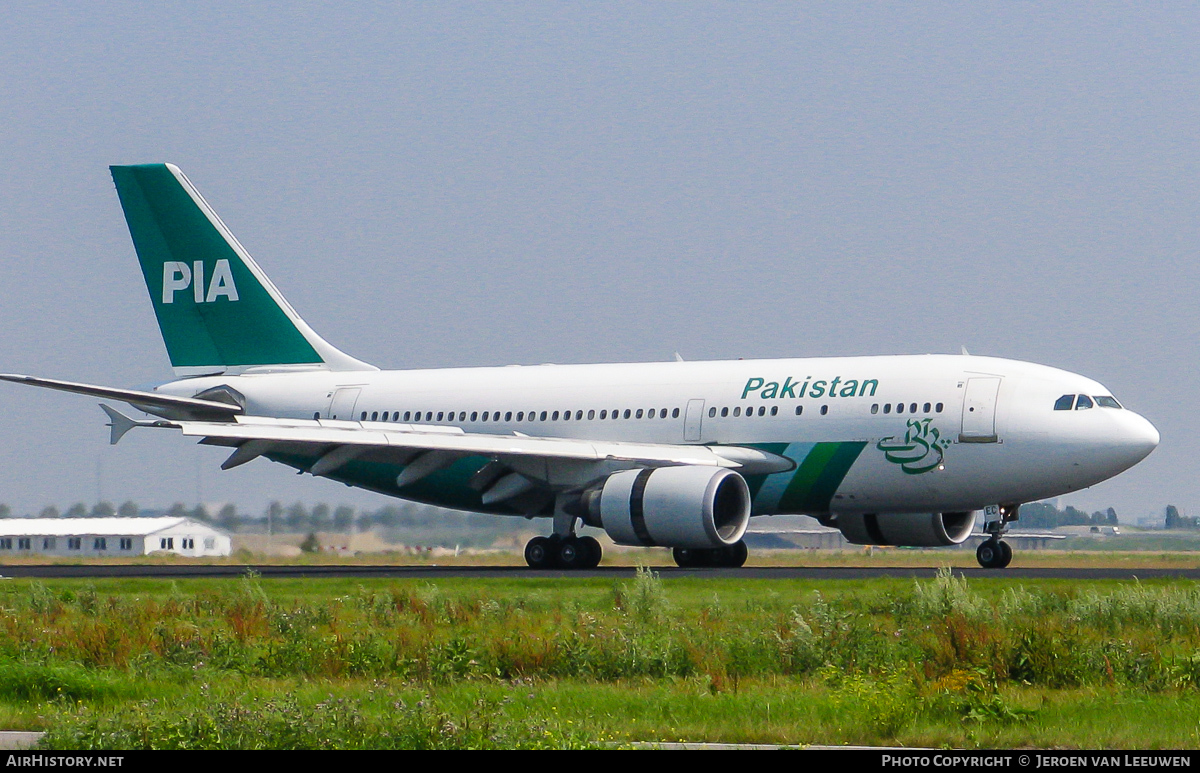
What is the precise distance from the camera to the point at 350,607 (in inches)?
949

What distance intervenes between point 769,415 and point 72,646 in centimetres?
1887

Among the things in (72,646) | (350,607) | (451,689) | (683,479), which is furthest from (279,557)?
(451,689)

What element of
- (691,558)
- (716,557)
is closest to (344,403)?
(691,558)

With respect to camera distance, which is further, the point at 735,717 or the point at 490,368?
the point at 490,368

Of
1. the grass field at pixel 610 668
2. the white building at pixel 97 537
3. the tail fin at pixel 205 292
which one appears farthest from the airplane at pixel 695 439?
the white building at pixel 97 537

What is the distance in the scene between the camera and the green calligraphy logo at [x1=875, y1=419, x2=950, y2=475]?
33.6 meters

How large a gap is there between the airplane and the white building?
15.9 metres

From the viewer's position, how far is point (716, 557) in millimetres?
36156

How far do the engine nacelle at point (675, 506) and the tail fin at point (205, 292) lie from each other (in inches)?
451

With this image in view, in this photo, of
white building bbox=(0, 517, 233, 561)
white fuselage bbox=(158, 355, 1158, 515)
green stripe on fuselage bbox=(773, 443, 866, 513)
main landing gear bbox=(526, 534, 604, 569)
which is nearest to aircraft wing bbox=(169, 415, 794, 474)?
green stripe on fuselage bbox=(773, 443, 866, 513)

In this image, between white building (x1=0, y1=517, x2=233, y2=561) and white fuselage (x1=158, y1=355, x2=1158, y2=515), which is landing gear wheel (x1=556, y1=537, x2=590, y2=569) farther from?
white building (x1=0, y1=517, x2=233, y2=561)

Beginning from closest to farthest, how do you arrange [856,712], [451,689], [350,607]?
[856,712] < [451,689] < [350,607]
